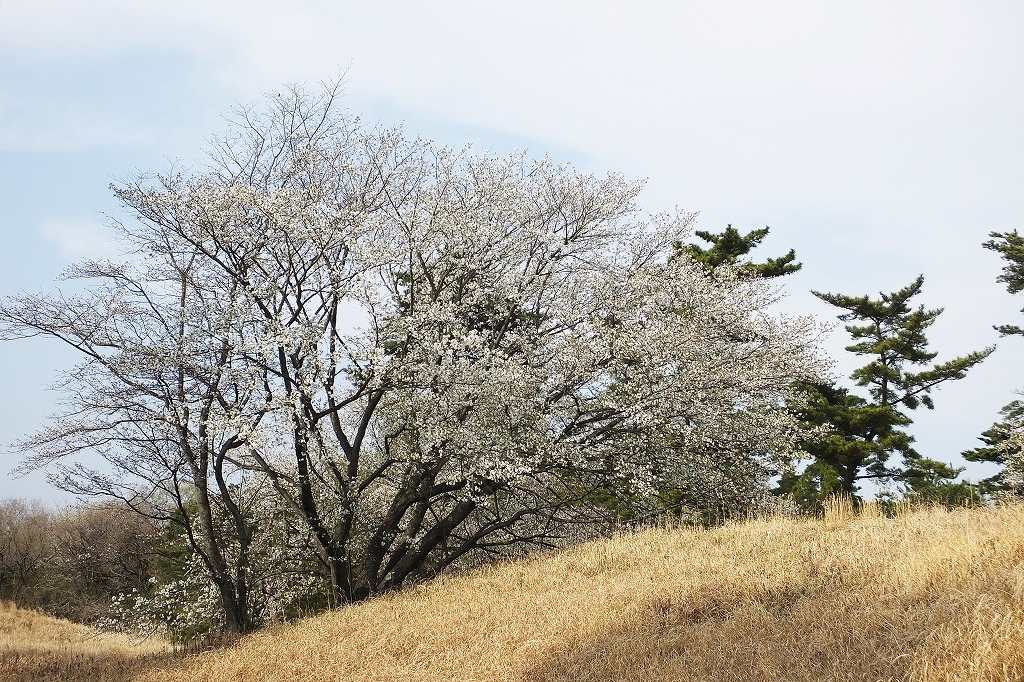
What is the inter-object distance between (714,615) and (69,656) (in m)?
14.6

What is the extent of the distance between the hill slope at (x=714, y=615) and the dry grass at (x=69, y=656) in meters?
2.05

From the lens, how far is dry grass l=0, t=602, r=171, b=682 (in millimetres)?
14398

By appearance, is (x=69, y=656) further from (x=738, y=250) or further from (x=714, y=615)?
(x=738, y=250)

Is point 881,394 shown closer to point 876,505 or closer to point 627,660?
point 876,505

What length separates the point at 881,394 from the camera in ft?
102

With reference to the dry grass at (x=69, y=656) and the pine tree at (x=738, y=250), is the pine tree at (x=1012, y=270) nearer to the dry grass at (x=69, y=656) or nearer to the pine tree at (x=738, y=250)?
the pine tree at (x=738, y=250)

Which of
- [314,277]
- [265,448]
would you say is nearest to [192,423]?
[265,448]

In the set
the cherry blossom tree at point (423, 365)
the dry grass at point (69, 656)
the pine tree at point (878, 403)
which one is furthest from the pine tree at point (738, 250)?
the dry grass at point (69, 656)

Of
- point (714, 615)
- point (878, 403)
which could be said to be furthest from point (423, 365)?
point (878, 403)

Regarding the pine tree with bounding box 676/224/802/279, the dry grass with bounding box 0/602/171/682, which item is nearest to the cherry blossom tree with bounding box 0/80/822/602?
the dry grass with bounding box 0/602/171/682

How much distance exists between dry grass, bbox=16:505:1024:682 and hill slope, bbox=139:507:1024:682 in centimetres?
2

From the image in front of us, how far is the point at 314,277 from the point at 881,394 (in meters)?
23.6

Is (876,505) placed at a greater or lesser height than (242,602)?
greater

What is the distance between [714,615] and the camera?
897cm
